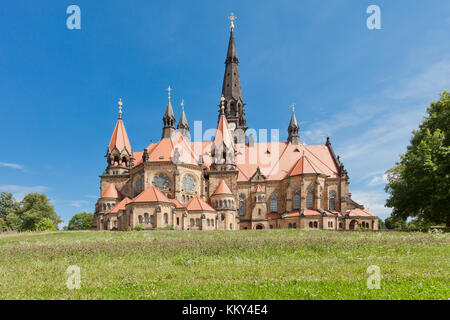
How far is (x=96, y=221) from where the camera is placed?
51.9 meters

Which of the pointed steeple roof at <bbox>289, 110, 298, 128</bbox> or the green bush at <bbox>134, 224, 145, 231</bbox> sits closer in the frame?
the green bush at <bbox>134, 224, 145, 231</bbox>

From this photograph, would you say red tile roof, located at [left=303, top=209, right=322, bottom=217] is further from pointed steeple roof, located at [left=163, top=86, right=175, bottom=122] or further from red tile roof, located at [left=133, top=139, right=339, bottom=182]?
pointed steeple roof, located at [left=163, top=86, right=175, bottom=122]

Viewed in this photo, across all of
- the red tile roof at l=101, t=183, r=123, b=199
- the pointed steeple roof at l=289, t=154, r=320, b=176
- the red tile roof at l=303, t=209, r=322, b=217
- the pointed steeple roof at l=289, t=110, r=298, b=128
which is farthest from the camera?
the pointed steeple roof at l=289, t=110, r=298, b=128

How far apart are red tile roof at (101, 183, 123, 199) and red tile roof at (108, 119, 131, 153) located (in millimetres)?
7606

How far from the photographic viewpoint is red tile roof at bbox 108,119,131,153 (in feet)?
185

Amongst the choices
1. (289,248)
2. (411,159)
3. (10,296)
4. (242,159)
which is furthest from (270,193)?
(10,296)

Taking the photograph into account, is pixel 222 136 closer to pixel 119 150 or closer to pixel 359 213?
pixel 119 150

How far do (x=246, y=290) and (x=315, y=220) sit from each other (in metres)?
42.9

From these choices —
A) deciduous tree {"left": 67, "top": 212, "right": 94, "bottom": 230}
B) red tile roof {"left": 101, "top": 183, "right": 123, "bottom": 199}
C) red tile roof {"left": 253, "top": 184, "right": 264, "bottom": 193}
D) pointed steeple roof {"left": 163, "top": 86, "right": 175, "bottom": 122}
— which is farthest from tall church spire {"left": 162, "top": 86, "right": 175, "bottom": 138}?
deciduous tree {"left": 67, "top": 212, "right": 94, "bottom": 230}

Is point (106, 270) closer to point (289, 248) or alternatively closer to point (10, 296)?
point (10, 296)

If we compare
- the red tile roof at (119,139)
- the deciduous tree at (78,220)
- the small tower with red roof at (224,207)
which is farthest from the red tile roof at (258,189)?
the deciduous tree at (78,220)

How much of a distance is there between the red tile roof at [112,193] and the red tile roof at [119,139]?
7.61 metres

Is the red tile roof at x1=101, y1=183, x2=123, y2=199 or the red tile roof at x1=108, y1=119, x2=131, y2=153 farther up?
the red tile roof at x1=108, y1=119, x2=131, y2=153

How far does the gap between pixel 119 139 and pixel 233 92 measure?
2651 cm
